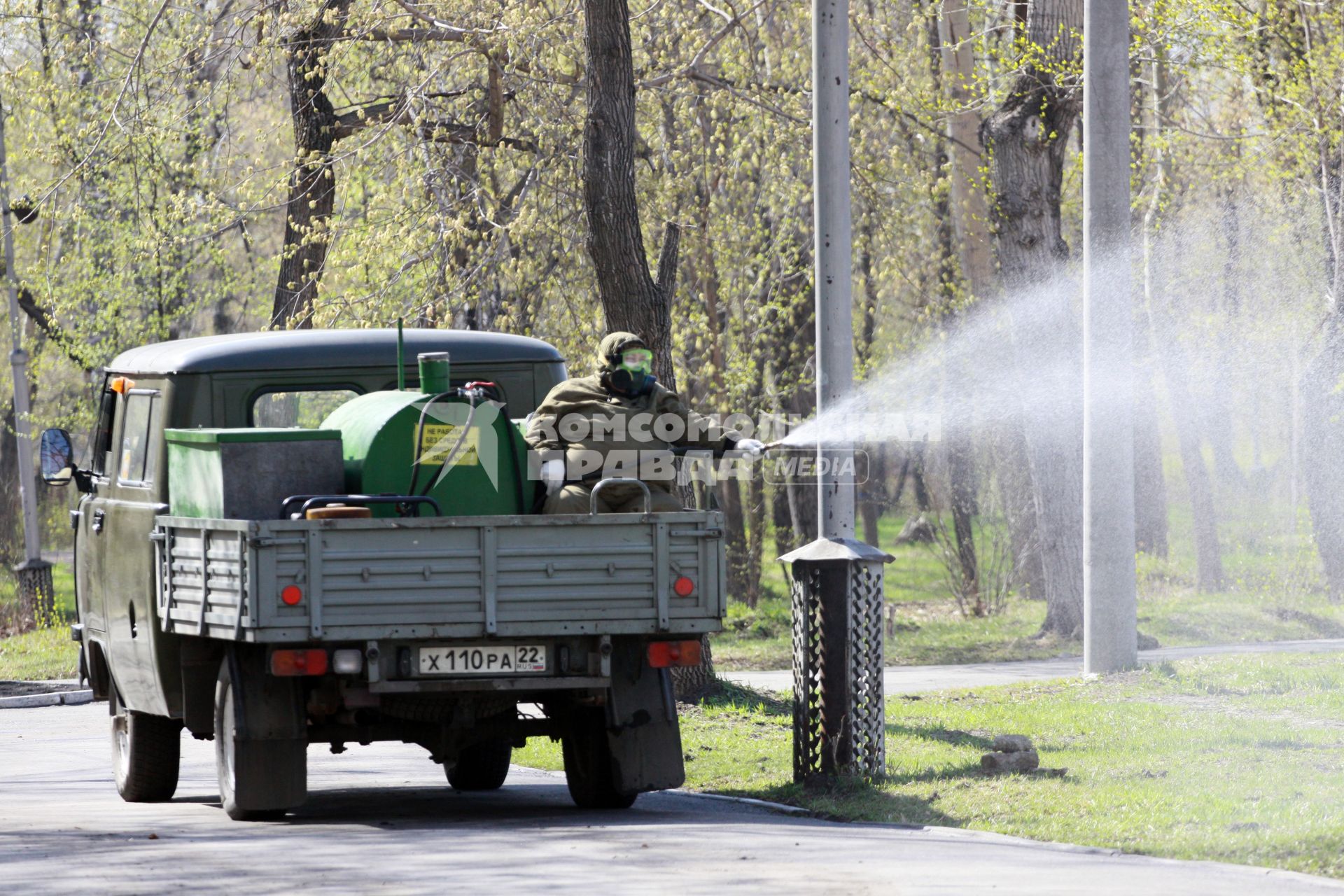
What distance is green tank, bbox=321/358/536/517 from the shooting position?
25.2 feet

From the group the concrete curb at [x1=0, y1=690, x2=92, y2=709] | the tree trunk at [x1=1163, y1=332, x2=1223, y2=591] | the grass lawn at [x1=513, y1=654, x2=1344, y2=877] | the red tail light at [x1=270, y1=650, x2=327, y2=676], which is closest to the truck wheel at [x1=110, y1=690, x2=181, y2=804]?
the red tail light at [x1=270, y1=650, x2=327, y2=676]

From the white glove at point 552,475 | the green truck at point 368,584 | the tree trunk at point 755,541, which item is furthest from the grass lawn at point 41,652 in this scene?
the tree trunk at point 755,541

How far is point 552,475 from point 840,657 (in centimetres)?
157

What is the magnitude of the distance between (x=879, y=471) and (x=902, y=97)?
15810mm

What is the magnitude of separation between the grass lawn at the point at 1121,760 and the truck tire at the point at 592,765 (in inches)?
33.5

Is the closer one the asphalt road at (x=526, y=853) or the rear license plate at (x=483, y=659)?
the asphalt road at (x=526, y=853)

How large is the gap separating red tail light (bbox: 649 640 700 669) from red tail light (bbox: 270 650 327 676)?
4.40 ft

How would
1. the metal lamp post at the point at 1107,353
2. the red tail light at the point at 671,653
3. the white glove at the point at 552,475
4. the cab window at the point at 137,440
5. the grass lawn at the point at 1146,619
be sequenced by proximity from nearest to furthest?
the red tail light at the point at 671,653 < the white glove at the point at 552,475 < the cab window at the point at 137,440 < the metal lamp post at the point at 1107,353 < the grass lawn at the point at 1146,619

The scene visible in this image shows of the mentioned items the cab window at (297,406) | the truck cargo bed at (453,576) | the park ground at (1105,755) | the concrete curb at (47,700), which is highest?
the cab window at (297,406)

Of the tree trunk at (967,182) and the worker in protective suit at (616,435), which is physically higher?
the tree trunk at (967,182)

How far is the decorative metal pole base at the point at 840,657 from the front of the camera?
27.5 ft

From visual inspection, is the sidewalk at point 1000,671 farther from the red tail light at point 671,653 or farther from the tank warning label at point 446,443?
the tank warning label at point 446,443

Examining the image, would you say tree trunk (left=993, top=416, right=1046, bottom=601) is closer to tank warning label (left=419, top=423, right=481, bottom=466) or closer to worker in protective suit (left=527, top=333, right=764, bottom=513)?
worker in protective suit (left=527, top=333, right=764, bottom=513)

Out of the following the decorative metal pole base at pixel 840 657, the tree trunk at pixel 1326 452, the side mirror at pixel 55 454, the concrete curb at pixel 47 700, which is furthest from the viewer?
the tree trunk at pixel 1326 452
